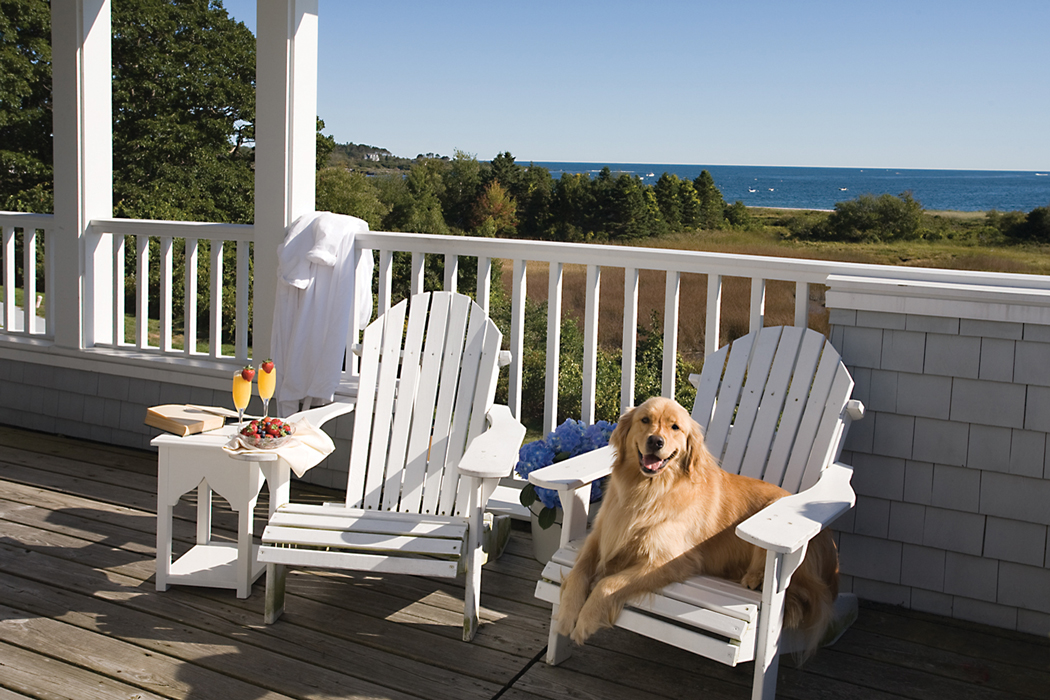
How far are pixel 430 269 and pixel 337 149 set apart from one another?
22.3 feet

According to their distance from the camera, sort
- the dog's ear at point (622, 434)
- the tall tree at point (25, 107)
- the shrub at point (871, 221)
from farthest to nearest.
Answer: the shrub at point (871, 221)
the tall tree at point (25, 107)
the dog's ear at point (622, 434)

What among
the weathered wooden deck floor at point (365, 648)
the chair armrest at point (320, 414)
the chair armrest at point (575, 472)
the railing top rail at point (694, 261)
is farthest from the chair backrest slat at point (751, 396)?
the chair armrest at point (320, 414)

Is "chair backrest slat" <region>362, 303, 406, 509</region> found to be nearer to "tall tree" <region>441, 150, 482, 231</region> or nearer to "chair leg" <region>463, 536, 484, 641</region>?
"chair leg" <region>463, 536, 484, 641</region>

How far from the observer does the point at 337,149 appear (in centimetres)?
2239

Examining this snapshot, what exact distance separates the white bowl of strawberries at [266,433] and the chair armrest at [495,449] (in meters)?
0.58

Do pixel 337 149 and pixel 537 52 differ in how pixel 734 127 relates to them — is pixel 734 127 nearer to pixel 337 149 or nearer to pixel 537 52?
pixel 537 52

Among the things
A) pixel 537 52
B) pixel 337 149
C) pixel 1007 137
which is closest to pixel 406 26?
pixel 537 52

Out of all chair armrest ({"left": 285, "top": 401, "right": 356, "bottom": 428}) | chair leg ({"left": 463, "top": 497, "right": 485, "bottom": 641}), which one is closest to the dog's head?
chair leg ({"left": 463, "top": 497, "right": 485, "bottom": 641})

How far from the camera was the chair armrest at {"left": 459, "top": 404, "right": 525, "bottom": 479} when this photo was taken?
2.58 metres

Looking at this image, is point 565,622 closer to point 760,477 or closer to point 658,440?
point 658,440

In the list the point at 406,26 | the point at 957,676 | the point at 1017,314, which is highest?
the point at 406,26

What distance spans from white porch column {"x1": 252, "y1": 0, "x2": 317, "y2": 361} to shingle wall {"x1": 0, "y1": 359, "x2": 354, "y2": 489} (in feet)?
2.11

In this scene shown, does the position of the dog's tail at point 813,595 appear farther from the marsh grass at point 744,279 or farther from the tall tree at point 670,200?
the tall tree at point 670,200

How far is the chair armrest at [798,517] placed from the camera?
2139 millimetres
